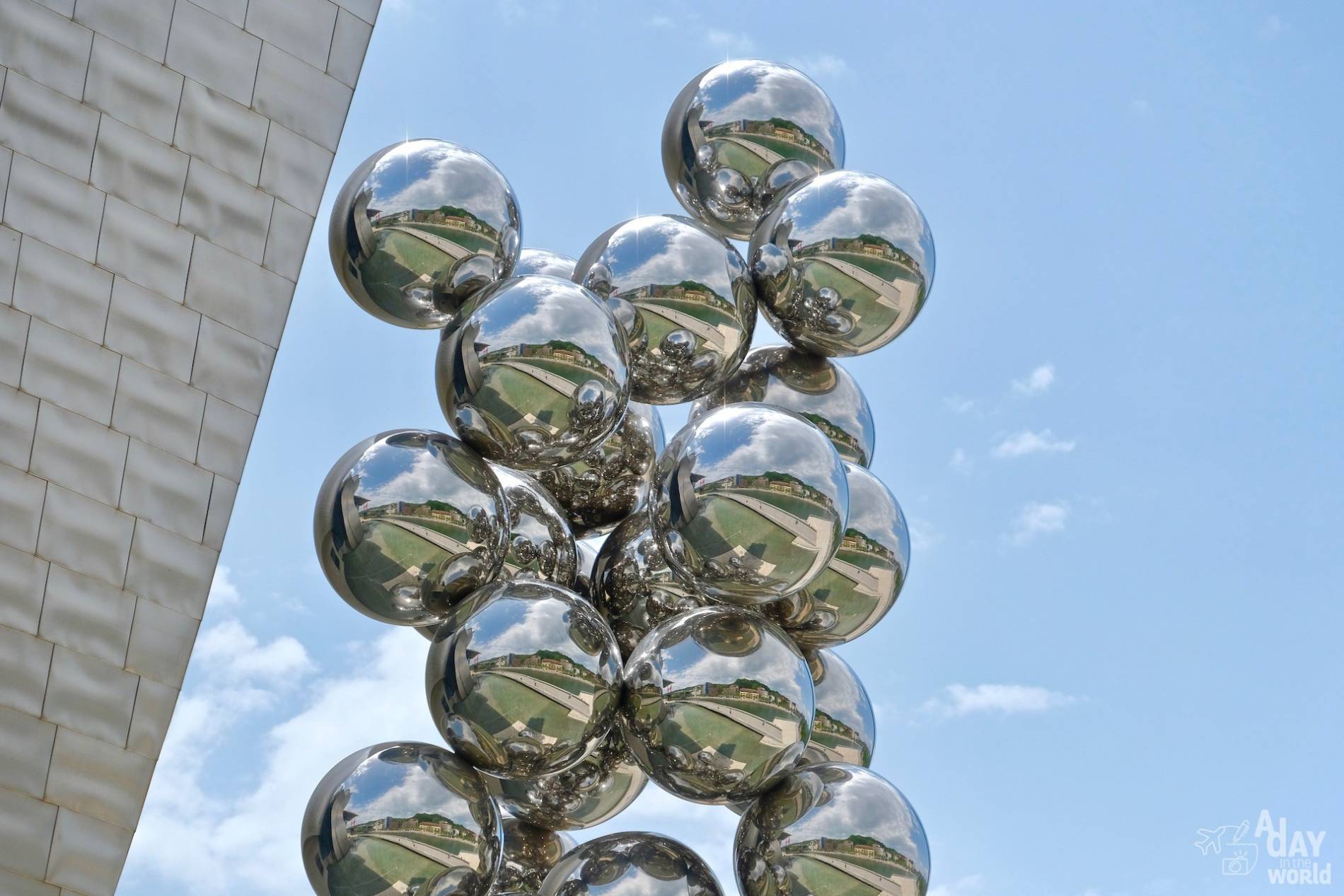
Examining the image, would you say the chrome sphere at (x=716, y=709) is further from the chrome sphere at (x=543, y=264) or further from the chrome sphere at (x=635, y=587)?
the chrome sphere at (x=543, y=264)

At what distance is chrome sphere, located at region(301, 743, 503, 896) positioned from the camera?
1.66m

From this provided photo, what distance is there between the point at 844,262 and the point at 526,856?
3.05ft

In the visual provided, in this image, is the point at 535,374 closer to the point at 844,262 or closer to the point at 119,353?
the point at 844,262

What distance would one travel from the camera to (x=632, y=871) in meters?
1.75

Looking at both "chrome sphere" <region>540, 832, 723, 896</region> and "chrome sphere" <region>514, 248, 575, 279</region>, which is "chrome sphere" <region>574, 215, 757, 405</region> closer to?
"chrome sphere" <region>514, 248, 575, 279</region>

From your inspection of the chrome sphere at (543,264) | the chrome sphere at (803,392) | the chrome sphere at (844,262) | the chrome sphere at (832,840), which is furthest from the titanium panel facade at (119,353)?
the chrome sphere at (832,840)

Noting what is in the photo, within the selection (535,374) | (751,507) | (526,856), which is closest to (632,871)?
(526,856)

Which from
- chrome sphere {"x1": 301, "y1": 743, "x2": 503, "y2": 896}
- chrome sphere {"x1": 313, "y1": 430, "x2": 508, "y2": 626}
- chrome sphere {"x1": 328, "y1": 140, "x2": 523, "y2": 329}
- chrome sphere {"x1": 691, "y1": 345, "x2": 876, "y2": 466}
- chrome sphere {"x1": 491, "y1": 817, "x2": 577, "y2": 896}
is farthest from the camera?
chrome sphere {"x1": 691, "y1": 345, "x2": 876, "y2": 466}

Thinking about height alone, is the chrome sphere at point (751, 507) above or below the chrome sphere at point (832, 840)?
above

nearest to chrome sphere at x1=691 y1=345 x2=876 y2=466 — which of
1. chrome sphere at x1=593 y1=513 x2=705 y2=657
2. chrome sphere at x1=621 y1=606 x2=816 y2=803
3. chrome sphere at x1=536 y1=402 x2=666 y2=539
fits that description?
chrome sphere at x1=536 y1=402 x2=666 y2=539

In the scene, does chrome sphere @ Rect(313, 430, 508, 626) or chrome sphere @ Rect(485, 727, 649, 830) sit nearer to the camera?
chrome sphere @ Rect(313, 430, 508, 626)

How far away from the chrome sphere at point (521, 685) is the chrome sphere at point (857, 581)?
1.13 feet

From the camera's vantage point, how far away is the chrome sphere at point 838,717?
211 cm

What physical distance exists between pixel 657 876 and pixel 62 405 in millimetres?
1214
